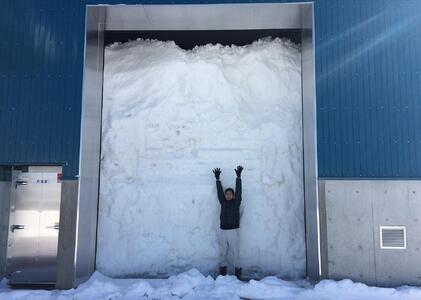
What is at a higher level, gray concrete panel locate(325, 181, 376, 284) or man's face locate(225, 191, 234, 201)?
man's face locate(225, 191, 234, 201)

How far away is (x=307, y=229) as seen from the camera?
8.29 m

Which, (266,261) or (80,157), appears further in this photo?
(266,261)

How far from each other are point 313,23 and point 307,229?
438 centimetres

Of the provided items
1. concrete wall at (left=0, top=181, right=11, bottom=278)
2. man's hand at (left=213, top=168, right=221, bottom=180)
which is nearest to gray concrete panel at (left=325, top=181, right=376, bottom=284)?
man's hand at (left=213, top=168, right=221, bottom=180)

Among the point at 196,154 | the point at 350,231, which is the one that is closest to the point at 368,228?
the point at 350,231

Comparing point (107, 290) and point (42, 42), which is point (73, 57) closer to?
point (42, 42)

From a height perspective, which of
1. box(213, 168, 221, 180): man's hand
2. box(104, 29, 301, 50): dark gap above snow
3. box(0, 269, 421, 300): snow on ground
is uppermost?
box(104, 29, 301, 50): dark gap above snow

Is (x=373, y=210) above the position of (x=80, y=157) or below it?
below

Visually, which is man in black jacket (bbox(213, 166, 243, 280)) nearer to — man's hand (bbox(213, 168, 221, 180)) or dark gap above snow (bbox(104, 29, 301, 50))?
man's hand (bbox(213, 168, 221, 180))

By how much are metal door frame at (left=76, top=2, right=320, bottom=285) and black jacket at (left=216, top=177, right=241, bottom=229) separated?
4.92ft

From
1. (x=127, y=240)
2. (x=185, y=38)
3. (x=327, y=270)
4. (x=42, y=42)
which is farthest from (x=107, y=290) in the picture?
(x=185, y=38)

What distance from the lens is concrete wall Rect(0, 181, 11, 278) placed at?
314 inches

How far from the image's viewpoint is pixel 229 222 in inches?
320

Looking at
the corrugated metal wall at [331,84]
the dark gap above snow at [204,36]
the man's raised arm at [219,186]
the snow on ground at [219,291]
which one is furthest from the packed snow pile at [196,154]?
the corrugated metal wall at [331,84]
